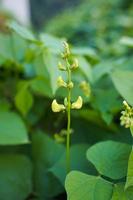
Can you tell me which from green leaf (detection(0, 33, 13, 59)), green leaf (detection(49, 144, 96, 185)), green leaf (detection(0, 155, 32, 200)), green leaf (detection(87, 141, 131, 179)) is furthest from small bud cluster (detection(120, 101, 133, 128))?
green leaf (detection(0, 33, 13, 59))

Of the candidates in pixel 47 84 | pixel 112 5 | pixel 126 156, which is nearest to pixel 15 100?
pixel 47 84

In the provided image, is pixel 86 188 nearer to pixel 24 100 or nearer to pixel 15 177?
pixel 15 177

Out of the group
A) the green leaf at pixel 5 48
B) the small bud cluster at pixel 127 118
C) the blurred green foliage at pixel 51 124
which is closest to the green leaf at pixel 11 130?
the blurred green foliage at pixel 51 124

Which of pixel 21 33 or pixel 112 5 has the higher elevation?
pixel 112 5

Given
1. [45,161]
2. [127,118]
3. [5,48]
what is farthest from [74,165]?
[5,48]

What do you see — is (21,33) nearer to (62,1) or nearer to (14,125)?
(14,125)

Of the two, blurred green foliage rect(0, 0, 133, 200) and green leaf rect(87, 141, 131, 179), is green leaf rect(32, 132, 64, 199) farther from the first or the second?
green leaf rect(87, 141, 131, 179)
